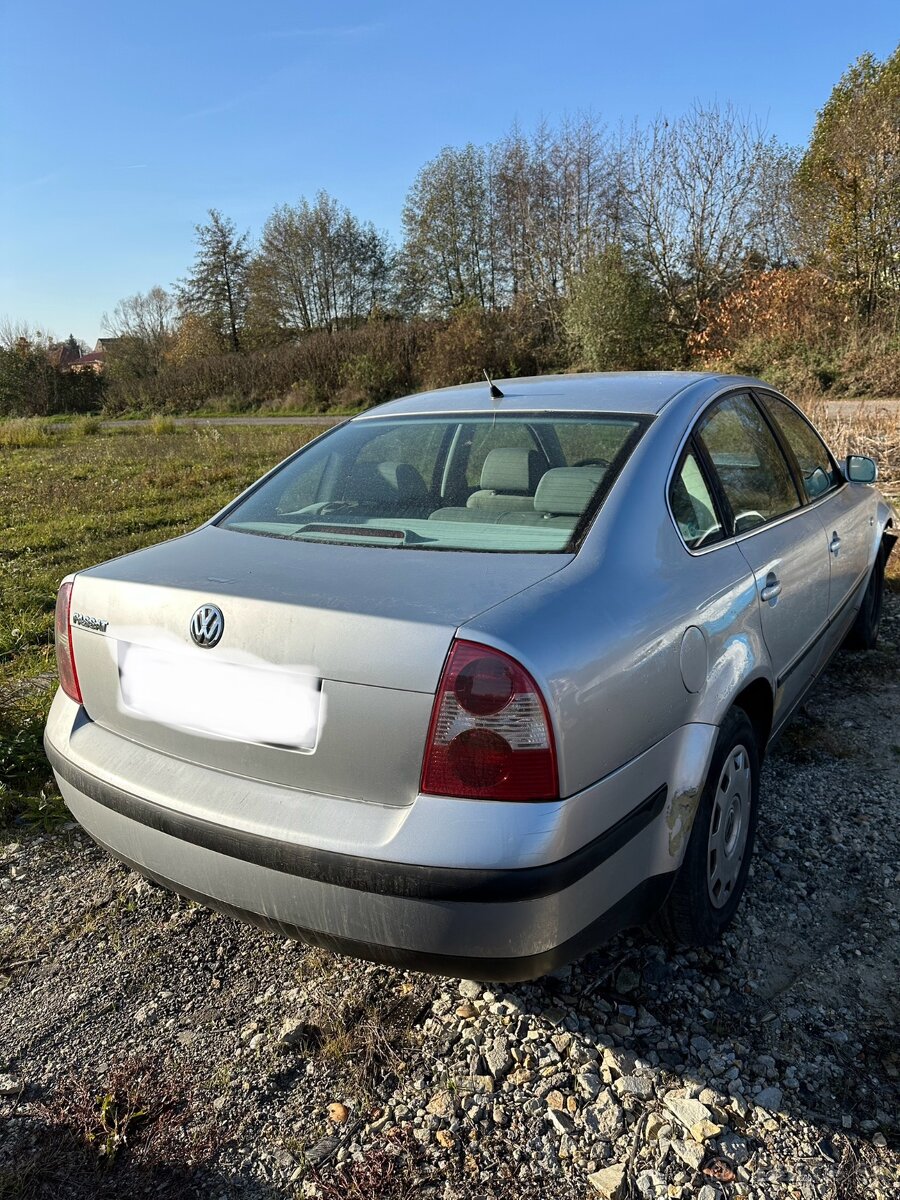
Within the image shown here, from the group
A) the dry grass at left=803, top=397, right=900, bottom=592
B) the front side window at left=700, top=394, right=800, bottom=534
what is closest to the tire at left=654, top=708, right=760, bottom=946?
the front side window at left=700, top=394, right=800, bottom=534

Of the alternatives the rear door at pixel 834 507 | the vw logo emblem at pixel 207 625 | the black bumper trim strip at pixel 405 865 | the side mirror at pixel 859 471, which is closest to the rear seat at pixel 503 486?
the vw logo emblem at pixel 207 625

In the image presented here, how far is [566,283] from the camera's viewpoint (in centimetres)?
3027

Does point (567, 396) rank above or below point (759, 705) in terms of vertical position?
above

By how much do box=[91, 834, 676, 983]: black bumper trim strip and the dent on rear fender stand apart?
0.37ft

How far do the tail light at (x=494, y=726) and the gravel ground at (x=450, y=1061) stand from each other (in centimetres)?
82

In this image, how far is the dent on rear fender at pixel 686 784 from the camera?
1.98 m

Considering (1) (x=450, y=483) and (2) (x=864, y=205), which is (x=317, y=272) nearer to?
(2) (x=864, y=205)

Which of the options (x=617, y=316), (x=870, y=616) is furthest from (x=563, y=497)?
(x=617, y=316)

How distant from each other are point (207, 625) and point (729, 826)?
1.55 m

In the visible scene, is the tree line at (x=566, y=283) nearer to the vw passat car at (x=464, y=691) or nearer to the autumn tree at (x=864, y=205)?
the autumn tree at (x=864, y=205)

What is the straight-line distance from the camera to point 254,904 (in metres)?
1.85

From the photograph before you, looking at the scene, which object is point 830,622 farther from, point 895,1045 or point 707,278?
point 707,278

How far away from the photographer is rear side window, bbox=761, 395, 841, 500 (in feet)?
11.2

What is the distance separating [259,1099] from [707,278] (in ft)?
89.3
